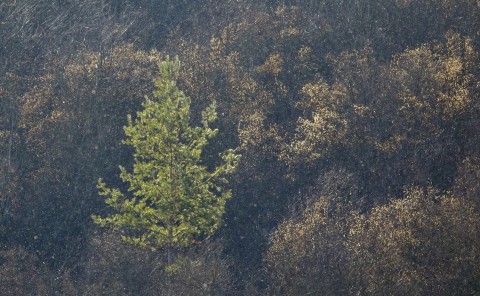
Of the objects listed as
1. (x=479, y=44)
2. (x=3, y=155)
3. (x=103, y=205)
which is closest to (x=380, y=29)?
(x=479, y=44)

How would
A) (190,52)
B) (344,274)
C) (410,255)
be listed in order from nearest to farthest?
(344,274)
(410,255)
(190,52)

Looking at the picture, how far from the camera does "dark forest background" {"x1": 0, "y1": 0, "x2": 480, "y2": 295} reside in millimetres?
17969

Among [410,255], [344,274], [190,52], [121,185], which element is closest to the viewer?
[344,274]

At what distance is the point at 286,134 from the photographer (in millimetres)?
28078

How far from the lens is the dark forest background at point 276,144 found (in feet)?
59.0

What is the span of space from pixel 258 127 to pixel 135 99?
202 inches

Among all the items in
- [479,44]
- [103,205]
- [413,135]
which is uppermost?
[479,44]

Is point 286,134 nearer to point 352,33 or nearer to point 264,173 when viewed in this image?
point 264,173

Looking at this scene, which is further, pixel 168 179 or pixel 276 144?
pixel 276 144

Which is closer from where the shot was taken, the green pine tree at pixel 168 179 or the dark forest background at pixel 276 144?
the dark forest background at pixel 276 144

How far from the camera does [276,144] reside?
2753 cm

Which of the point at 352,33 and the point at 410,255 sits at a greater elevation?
the point at 352,33

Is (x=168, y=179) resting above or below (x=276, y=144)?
above

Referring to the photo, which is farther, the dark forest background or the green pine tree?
the green pine tree
